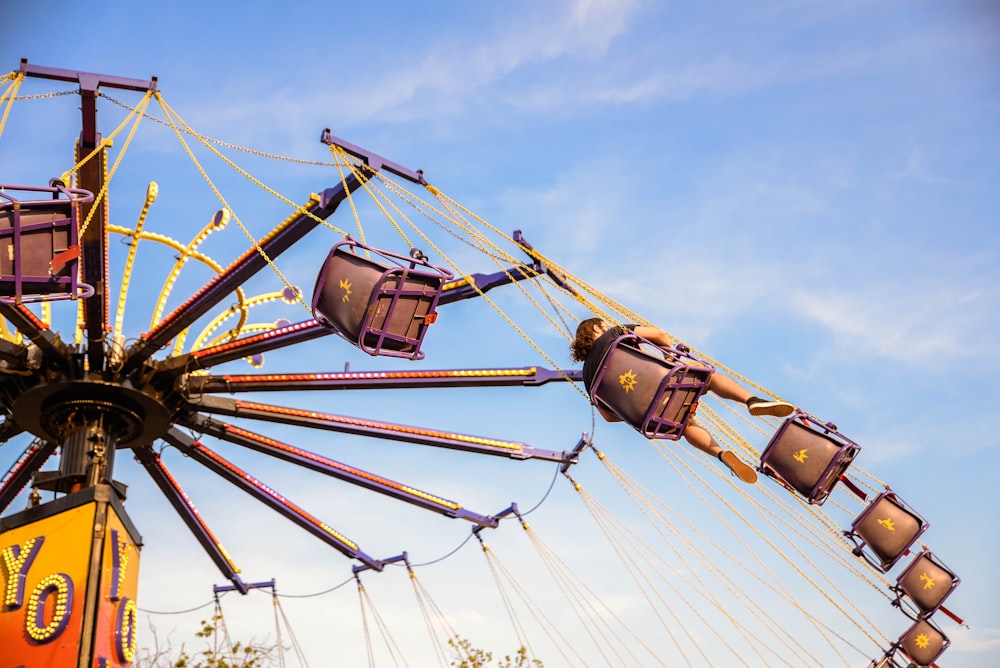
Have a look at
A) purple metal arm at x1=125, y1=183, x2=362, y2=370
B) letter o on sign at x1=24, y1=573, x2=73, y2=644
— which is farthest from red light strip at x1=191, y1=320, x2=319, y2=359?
letter o on sign at x1=24, y1=573, x2=73, y2=644

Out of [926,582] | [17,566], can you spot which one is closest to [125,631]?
[17,566]

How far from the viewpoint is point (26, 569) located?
421 inches

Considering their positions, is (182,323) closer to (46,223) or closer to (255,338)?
(255,338)

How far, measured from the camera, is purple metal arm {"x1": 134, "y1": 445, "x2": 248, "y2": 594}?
48.6 feet

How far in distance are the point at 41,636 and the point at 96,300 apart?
394 centimetres

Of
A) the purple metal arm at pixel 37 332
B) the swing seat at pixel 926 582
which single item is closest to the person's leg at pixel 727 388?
the swing seat at pixel 926 582

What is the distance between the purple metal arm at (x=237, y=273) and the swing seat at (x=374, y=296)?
1103 mm

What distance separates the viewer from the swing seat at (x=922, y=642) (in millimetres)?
13461

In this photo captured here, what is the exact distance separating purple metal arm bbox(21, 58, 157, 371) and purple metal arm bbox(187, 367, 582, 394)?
1.51 metres

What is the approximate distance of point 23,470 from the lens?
1538 cm

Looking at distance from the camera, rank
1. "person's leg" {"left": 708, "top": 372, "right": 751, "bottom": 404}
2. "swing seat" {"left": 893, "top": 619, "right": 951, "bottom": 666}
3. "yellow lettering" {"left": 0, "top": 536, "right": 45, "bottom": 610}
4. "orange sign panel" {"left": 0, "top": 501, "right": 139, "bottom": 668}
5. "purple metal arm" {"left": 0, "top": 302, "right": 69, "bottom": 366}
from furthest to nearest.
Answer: "swing seat" {"left": 893, "top": 619, "right": 951, "bottom": 666} → "purple metal arm" {"left": 0, "top": 302, "right": 69, "bottom": 366} → "yellow lettering" {"left": 0, "top": 536, "right": 45, "bottom": 610} → "orange sign panel" {"left": 0, "top": 501, "right": 139, "bottom": 668} → "person's leg" {"left": 708, "top": 372, "right": 751, "bottom": 404}

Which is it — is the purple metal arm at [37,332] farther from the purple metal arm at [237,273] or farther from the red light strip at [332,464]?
the red light strip at [332,464]

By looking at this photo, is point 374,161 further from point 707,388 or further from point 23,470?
point 23,470

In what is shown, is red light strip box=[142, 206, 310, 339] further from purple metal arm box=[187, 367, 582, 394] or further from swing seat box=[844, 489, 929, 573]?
swing seat box=[844, 489, 929, 573]
